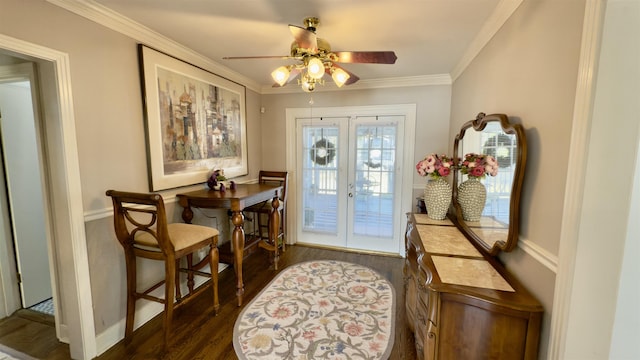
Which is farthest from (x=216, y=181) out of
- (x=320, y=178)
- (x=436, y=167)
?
(x=436, y=167)

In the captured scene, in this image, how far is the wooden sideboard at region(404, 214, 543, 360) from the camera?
113 cm

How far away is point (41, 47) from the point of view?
1474mm

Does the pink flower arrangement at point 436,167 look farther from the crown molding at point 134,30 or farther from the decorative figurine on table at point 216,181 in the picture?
the crown molding at point 134,30

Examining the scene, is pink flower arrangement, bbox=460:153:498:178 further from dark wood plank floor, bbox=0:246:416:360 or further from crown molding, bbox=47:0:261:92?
crown molding, bbox=47:0:261:92

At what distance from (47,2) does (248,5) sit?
1158 millimetres

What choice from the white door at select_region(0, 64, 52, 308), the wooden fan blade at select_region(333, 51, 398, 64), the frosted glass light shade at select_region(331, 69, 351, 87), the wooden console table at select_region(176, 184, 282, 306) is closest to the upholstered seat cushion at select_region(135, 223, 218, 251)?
the wooden console table at select_region(176, 184, 282, 306)

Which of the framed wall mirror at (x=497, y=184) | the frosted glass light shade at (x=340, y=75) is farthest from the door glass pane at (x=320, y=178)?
the framed wall mirror at (x=497, y=184)

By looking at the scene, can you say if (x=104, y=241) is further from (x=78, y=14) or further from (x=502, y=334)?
(x=502, y=334)

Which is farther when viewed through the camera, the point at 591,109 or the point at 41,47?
the point at 41,47

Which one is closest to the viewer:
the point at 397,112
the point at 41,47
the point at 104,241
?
the point at 41,47

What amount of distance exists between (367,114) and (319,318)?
2.55m

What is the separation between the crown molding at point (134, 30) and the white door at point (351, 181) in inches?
61.1

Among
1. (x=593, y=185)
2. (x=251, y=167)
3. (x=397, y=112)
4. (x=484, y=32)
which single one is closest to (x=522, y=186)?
(x=593, y=185)

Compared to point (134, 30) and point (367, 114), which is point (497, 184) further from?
point (134, 30)
